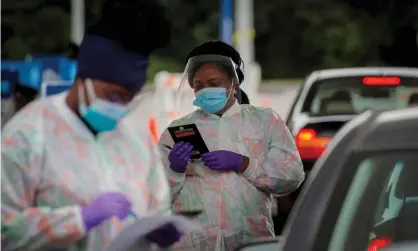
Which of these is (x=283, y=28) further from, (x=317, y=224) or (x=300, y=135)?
(x=317, y=224)

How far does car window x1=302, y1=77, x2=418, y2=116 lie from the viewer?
38.8ft

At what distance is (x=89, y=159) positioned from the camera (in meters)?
4.08

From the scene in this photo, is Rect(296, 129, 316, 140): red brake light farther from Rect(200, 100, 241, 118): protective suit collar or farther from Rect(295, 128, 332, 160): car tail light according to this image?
Result: Rect(200, 100, 241, 118): protective suit collar

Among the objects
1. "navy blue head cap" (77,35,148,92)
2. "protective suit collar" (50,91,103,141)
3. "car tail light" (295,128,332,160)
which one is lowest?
"car tail light" (295,128,332,160)

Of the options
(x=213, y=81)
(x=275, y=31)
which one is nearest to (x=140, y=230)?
(x=213, y=81)

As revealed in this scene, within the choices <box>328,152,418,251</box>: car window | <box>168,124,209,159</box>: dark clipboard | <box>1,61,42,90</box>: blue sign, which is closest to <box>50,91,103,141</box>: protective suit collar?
<box>328,152,418,251</box>: car window

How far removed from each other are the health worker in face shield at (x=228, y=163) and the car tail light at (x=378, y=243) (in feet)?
6.26

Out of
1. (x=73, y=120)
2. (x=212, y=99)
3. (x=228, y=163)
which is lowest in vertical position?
(x=228, y=163)

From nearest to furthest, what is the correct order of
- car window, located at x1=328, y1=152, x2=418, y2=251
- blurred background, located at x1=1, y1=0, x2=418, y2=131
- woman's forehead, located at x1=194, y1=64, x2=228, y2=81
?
car window, located at x1=328, y1=152, x2=418, y2=251 < woman's forehead, located at x1=194, y1=64, x2=228, y2=81 < blurred background, located at x1=1, y1=0, x2=418, y2=131

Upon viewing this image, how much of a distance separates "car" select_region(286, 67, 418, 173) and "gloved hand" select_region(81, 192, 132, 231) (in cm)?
691

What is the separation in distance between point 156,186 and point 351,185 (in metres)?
0.73

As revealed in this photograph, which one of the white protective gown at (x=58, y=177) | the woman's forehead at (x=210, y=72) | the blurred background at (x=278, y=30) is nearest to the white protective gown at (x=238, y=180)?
the woman's forehead at (x=210, y=72)

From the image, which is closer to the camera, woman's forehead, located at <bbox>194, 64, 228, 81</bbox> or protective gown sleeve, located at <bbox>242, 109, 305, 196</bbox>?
protective gown sleeve, located at <bbox>242, 109, 305, 196</bbox>

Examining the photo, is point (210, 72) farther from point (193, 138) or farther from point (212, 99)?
point (193, 138)
